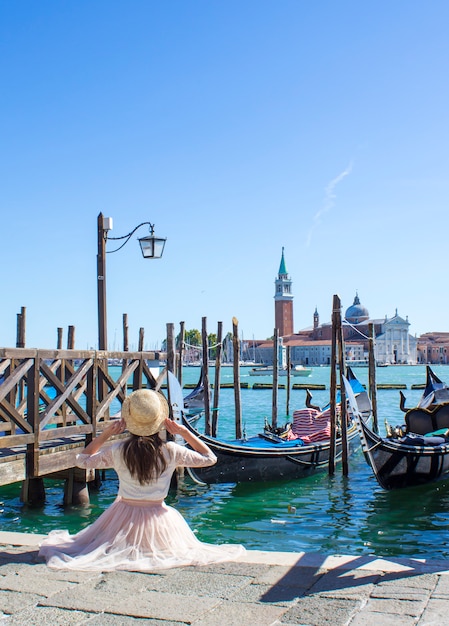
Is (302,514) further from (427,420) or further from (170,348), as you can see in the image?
(427,420)

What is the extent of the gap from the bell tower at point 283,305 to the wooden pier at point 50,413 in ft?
323

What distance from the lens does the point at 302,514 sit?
760 centimetres

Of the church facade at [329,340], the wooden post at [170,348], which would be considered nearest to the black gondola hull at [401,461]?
the wooden post at [170,348]

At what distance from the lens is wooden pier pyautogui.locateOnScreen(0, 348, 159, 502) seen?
632 cm

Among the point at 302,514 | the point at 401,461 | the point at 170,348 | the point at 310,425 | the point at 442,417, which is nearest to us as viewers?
the point at 302,514

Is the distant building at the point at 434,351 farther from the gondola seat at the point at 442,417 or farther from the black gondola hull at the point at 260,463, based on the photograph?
the black gondola hull at the point at 260,463

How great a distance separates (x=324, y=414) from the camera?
1203 centimetres

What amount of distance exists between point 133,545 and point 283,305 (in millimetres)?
104998

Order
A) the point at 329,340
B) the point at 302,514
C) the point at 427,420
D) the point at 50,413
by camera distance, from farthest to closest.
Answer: the point at 329,340, the point at 427,420, the point at 302,514, the point at 50,413

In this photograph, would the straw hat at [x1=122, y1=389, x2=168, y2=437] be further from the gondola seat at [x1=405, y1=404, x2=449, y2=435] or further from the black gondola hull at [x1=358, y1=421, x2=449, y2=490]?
the gondola seat at [x1=405, y1=404, x2=449, y2=435]

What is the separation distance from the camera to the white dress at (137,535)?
3.48 metres

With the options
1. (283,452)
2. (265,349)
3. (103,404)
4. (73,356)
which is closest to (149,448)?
(73,356)

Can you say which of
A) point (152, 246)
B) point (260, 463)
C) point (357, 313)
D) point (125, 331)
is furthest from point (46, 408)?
point (357, 313)

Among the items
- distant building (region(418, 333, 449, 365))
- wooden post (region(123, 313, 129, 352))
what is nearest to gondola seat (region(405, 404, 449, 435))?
wooden post (region(123, 313, 129, 352))
